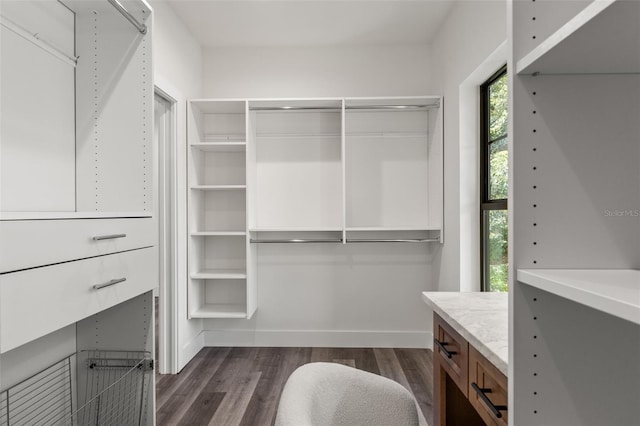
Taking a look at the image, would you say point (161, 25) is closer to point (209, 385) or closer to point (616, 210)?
point (209, 385)

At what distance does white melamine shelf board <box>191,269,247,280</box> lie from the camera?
314cm

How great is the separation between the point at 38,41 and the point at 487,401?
210cm

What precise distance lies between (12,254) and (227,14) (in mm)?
2565

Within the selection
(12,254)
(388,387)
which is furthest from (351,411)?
(12,254)

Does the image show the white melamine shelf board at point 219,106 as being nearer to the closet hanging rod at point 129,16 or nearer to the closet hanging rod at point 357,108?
the closet hanging rod at point 357,108

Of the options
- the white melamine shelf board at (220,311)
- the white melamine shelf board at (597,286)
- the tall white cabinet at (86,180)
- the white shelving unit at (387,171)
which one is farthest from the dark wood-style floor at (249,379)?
the white melamine shelf board at (597,286)

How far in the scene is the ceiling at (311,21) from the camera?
283cm

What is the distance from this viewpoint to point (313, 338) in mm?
3496

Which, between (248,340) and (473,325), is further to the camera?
(248,340)

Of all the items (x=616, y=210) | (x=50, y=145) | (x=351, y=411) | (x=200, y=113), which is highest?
(x=200, y=113)

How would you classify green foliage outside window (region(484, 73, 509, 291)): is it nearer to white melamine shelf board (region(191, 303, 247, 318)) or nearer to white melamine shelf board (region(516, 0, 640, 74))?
white melamine shelf board (region(516, 0, 640, 74))

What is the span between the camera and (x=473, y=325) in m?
1.19

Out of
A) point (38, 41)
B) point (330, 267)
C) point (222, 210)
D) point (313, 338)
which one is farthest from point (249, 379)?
point (38, 41)

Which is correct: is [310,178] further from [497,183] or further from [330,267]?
[497,183]
